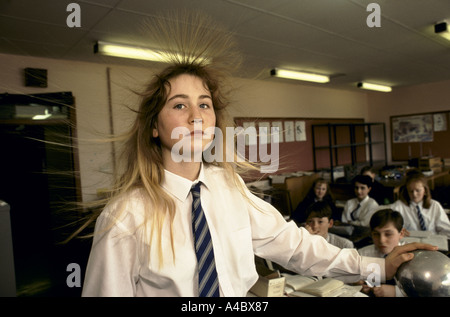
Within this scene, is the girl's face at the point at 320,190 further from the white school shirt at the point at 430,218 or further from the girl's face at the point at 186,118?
the girl's face at the point at 186,118

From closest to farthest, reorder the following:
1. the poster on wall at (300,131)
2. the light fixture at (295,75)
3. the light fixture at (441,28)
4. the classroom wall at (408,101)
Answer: the light fixture at (441,28), the light fixture at (295,75), the poster on wall at (300,131), the classroom wall at (408,101)

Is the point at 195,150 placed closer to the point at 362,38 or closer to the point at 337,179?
the point at 362,38

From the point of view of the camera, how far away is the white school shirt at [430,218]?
10.1ft

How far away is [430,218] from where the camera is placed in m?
3.14

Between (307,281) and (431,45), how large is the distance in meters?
3.45

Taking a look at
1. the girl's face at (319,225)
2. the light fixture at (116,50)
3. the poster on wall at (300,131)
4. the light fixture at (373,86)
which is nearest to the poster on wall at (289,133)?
the poster on wall at (300,131)

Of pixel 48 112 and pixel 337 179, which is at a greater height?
pixel 48 112

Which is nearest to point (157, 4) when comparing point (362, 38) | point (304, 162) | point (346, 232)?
point (362, 38)

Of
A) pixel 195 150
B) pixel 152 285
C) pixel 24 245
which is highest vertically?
pixel 195 150

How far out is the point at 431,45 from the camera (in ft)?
12.1

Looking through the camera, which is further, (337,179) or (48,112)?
(337,179)

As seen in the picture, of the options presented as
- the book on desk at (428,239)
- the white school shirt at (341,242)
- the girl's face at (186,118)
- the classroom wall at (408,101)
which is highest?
the classroom wall at (408,101)

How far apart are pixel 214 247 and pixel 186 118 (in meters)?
0.32

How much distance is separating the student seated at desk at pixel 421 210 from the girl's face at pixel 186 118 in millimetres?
3165
